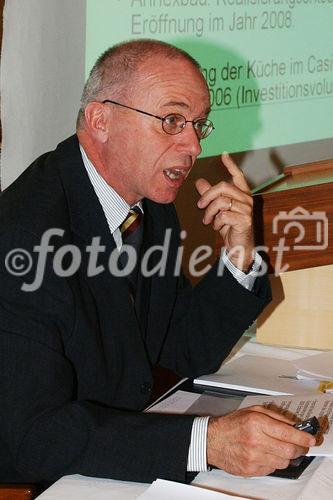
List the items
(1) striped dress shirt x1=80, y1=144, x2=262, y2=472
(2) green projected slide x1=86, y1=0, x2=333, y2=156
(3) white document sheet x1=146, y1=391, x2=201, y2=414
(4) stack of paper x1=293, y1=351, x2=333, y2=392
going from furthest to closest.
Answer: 1. (2) green projected slide x1=86, y1=0, x2=333, y2=156
2. (4) stack of paper x1=293, y1=351, x2=333, y2=392
3. (3) white document sheet x1=146, y1=391, x2=201, y2=414
4. (1) striped dress shirt x1=80, y1=144, x2=262, y2=472

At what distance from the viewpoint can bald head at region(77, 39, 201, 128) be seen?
188cm

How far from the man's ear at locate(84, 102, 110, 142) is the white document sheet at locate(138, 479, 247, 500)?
2.63 ft

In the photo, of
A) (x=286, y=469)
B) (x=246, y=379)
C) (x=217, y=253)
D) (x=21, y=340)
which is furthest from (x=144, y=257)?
(x=286, y=469)

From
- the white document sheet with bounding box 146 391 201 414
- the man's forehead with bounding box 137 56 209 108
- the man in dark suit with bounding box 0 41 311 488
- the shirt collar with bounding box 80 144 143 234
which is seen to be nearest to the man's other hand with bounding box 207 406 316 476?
the man in dark suit with bounding box 0 41 311 488

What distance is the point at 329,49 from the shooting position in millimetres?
4129

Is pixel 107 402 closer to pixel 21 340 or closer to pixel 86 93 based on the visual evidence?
pixel 21 340

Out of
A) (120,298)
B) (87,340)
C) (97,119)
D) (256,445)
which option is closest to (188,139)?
(97,119)

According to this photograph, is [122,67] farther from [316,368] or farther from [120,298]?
[316,368]

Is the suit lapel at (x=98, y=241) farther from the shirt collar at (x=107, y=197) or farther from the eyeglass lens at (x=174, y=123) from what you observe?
the eyeglass lens at (x=174, y=123)

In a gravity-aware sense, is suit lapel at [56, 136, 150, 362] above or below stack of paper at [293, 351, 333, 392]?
above

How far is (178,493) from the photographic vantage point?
1421mm

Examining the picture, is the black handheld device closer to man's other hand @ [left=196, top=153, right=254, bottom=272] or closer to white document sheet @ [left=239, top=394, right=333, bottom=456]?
white document sheet @ [left=239, top=394, right=333, bottom=456]

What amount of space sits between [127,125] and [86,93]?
0.13 meters

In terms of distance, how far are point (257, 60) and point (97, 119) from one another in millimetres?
2176
